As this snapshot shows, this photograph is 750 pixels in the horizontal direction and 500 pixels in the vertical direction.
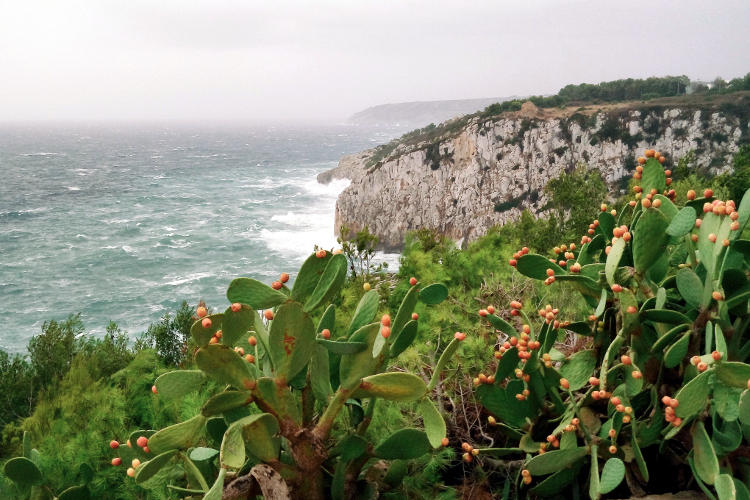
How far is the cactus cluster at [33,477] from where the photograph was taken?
6.07 feet

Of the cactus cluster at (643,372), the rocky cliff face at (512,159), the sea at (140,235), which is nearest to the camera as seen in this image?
the cactus cluster at (643,372)

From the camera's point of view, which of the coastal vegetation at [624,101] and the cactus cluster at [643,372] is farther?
the coastal vegetation at [624,101]

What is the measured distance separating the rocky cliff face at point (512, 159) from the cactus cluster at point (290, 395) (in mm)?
39173

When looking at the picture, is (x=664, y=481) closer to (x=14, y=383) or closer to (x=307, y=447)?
(x=307, y=447)

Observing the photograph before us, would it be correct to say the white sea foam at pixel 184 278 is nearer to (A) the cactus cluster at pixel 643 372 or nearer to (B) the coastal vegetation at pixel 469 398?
(B) the coastal vegetation at pixel 469 398

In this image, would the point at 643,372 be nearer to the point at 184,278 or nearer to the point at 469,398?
the point at 469,398

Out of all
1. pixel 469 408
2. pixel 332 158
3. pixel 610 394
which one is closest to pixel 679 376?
pixel 610 394

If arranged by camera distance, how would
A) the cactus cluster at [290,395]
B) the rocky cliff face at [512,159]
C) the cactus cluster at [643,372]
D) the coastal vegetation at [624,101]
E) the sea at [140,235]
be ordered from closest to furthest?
the cactus cluster at [290,395] < the cactus cluster at [643,372] < the sea at [140,235] < the rocky cliff face at [512,159] < the coastal vegetation at [624,101]

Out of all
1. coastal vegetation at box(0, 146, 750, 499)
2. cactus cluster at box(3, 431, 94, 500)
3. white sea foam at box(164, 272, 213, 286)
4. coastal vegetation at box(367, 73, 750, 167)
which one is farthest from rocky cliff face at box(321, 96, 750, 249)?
cactus cluster at box(3, 431, 94, 500)

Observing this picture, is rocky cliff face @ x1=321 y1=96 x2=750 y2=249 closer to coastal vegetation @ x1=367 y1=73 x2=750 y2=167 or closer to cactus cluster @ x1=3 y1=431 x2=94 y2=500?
coastal vegetation @ x1=367 y1=73 x2=750 y2=167

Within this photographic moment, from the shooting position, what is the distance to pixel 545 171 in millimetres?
44156

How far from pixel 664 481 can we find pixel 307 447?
1.37 m

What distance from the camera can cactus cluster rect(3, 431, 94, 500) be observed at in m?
1.85

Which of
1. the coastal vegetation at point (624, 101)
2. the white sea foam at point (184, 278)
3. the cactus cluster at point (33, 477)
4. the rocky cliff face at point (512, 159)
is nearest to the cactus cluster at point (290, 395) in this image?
the cactus cluster at point (33, 477)
